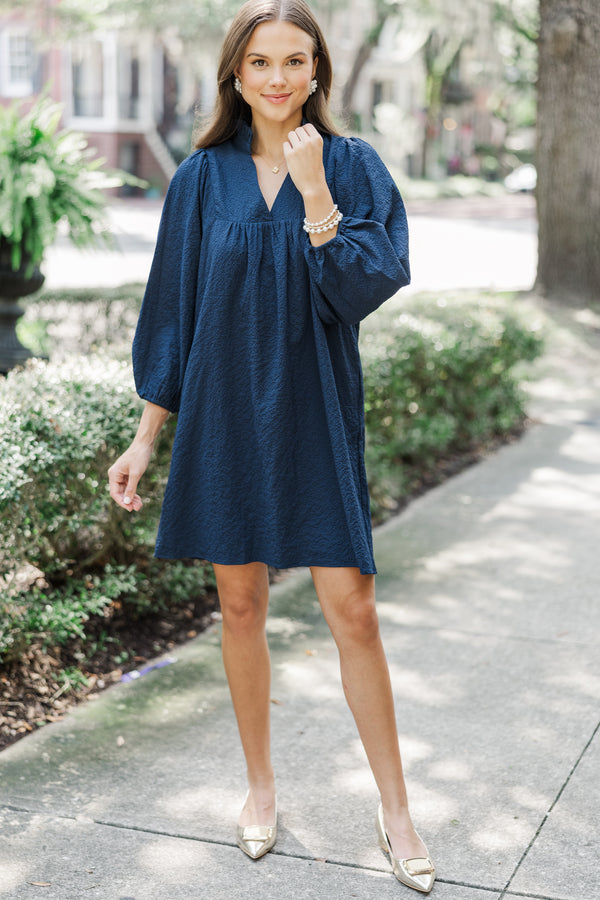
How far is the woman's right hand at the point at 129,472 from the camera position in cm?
257

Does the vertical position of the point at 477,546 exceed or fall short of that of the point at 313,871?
it falls short

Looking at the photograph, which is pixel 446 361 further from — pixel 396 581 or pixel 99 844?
pixel 99 844

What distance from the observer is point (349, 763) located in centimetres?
302

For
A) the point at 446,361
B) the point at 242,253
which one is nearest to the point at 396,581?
the point at 446,361

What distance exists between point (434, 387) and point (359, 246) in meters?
3.90

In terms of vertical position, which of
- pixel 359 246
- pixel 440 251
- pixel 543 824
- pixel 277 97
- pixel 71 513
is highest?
pixel 277 97

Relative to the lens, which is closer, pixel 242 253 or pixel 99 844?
pixel 242 253

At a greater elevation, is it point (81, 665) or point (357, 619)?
point (357, 619)

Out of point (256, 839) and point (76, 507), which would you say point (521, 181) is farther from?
point (256, 839)

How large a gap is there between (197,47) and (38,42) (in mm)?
3641

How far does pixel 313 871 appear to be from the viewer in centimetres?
251

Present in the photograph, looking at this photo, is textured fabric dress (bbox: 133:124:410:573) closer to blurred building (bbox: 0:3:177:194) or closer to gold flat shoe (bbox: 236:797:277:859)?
A: gold flat shoe (bbox: 236:797:277:859)

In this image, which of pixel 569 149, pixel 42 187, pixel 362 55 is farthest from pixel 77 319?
pixel 362 55

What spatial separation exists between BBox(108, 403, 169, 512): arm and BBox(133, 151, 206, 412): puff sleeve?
0.13 feet
